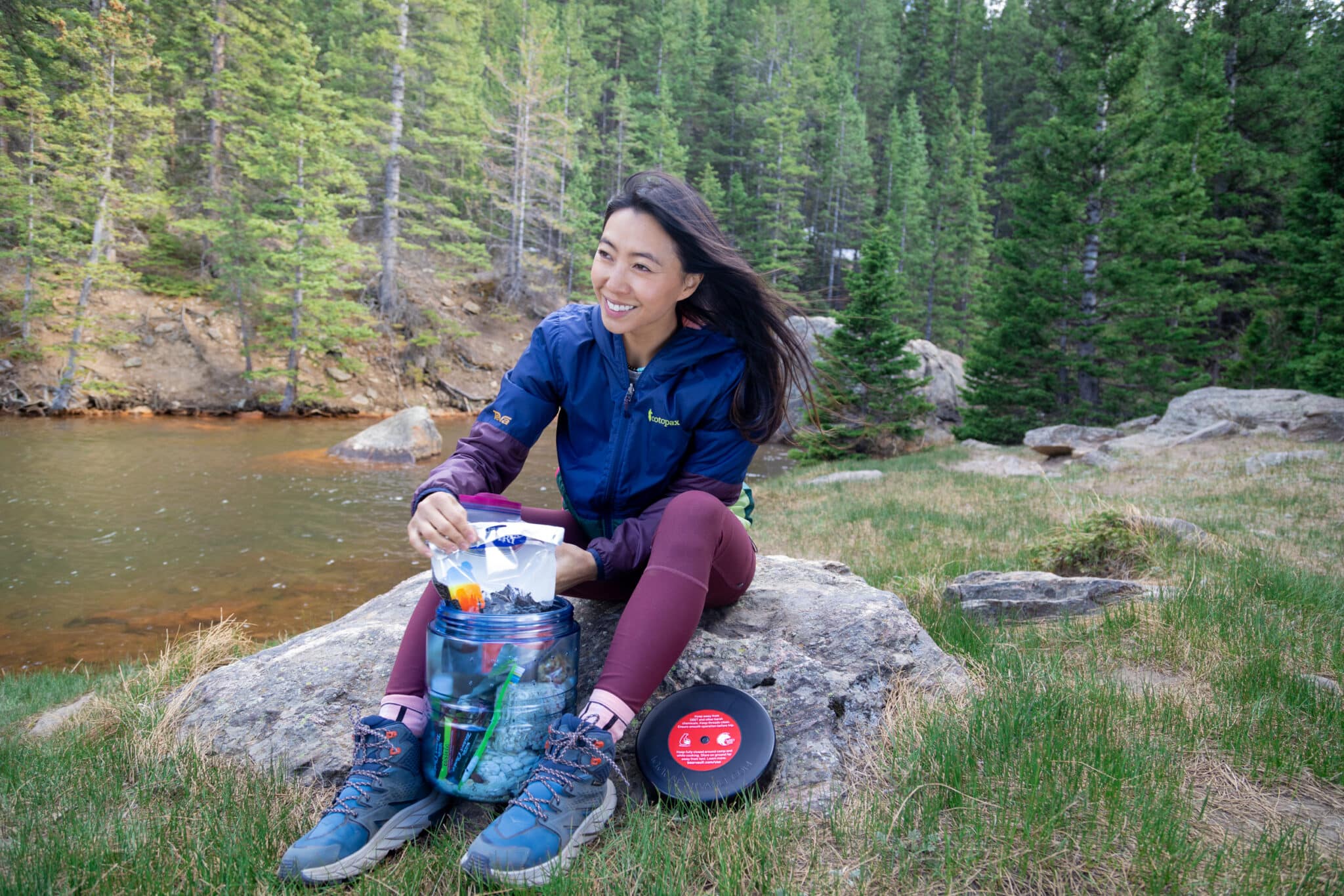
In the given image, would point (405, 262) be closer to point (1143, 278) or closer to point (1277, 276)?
point (1143, 278)

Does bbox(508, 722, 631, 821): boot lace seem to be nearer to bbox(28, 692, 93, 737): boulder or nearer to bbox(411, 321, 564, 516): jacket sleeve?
bbox(411, 321, 564, 516): jacket sleeve

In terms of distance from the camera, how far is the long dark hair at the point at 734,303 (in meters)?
2.92

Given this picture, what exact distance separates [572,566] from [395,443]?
47.9ft

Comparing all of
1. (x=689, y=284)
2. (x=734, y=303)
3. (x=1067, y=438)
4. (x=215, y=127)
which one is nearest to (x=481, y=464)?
(x=689, y=284)

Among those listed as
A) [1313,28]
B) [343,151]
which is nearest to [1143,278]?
[1313,28]

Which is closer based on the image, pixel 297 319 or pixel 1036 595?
pixel 1036 595

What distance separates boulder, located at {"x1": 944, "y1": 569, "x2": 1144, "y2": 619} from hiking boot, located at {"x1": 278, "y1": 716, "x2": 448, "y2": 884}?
3.05 m

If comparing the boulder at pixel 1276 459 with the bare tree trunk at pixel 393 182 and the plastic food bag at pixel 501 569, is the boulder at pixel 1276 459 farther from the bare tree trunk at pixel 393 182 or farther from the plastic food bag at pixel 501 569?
the bare tree trunk at pixel 393 182

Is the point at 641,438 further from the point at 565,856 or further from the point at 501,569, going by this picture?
the point at 565,856

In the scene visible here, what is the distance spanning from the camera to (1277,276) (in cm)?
2012

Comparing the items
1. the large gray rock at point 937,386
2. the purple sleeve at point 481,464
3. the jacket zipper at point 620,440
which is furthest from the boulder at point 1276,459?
the large gray rock at point 937,386

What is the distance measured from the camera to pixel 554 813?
2072mm

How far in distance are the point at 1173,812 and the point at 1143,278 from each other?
19.8 metres

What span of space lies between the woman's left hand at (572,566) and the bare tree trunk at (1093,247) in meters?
19.5
